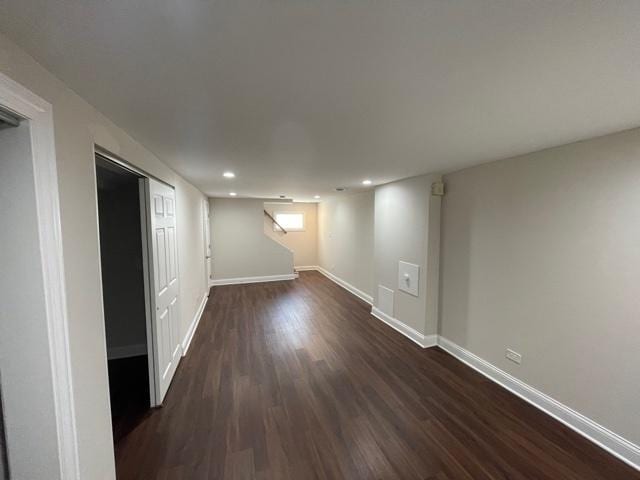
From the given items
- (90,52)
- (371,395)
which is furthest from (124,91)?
(371,395)

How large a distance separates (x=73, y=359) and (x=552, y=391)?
3.28 meters

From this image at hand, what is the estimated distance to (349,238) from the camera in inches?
226

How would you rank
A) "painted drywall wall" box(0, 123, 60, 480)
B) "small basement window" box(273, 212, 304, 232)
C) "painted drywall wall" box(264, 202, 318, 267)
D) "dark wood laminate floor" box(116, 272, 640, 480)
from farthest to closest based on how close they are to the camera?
"small basement window" box(273, 212, 304, 232)
"painted drywall wall" box(264, 202, 318, 267)
"dark wood laminate floor" box(116, 272, 640, 480)
"painted drywall wall" box(0, 123, 60, 480)

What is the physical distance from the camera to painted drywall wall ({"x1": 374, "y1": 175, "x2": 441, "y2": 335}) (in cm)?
312

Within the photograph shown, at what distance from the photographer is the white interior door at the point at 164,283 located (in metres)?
2.13

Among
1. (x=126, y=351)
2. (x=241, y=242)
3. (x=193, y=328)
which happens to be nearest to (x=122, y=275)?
→ (x=126, y=351)

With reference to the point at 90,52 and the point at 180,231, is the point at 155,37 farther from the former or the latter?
the point at 180,231

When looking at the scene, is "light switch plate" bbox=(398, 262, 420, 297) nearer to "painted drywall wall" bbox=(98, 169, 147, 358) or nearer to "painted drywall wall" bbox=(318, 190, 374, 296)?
"painted drywall wall" bbox=(318, 190, 374, 296)

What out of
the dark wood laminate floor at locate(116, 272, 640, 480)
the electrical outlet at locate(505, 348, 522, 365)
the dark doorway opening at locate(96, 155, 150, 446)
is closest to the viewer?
the dark wood laminate floor at locate(116, 272, 640, 480)

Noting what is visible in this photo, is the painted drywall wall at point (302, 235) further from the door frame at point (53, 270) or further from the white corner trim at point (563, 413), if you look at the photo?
the door frame at point (53, 270)

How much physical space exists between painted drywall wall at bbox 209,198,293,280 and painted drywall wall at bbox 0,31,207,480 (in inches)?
187

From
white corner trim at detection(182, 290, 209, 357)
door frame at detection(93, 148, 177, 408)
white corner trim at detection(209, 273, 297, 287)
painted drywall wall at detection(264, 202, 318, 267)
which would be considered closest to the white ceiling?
door frame at detection(93, 148, 177, 408)

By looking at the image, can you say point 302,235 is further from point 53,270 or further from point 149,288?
point 53,270

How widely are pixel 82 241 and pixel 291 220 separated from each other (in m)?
6.68
